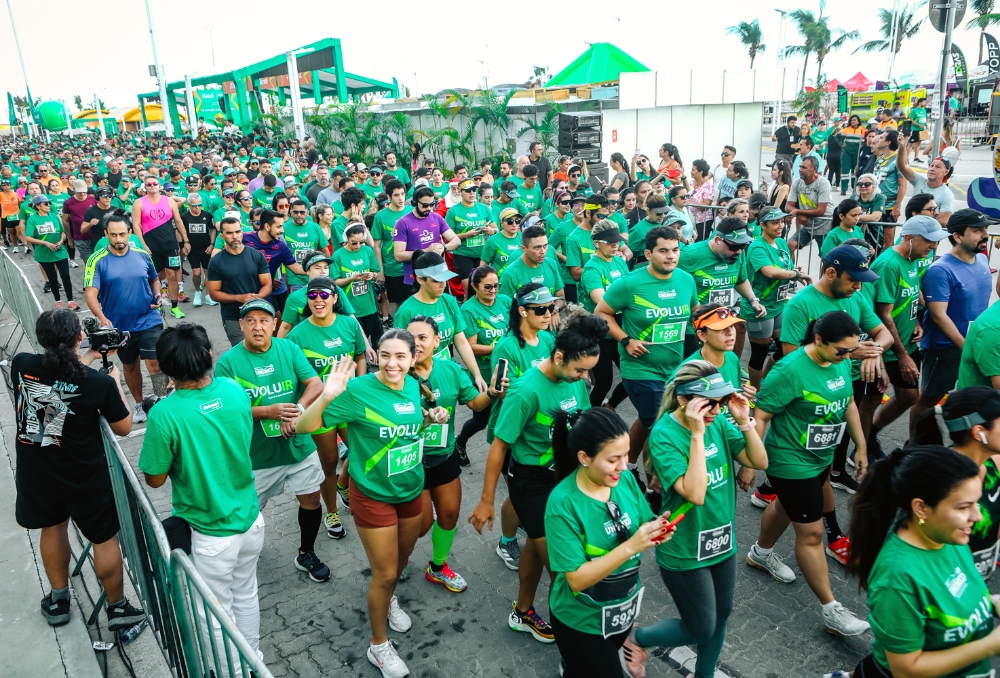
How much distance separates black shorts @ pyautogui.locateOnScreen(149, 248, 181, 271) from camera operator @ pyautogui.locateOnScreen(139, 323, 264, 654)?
26.8 feet

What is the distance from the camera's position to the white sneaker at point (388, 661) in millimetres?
3938

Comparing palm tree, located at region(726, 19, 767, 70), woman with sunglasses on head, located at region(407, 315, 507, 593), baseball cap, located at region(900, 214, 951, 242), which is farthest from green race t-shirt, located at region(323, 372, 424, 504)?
palm tree, located at region(726, 19, 767, 70)

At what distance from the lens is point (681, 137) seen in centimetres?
2052

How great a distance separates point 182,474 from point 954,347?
17.5 feet

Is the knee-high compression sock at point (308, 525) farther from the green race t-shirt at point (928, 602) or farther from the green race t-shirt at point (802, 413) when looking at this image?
the green race t-shirt at point (928, 602)

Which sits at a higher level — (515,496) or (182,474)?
(182,474)

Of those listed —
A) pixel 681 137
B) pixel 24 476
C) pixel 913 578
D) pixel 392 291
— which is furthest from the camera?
pixel 681 137

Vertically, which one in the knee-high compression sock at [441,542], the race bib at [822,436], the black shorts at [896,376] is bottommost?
the knee-high compression sock at [441,542]

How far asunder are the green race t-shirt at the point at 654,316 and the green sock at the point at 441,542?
1.88 meters

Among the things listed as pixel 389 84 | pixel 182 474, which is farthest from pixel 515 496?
pixel 389 84

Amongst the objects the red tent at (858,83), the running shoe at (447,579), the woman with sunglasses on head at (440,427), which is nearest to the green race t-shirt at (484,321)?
the woman with sunglasses on head at (440,427)

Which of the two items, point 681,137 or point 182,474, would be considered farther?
point 681,137

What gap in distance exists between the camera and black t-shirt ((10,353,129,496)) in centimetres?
386

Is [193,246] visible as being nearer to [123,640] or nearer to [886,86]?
[123,640]
